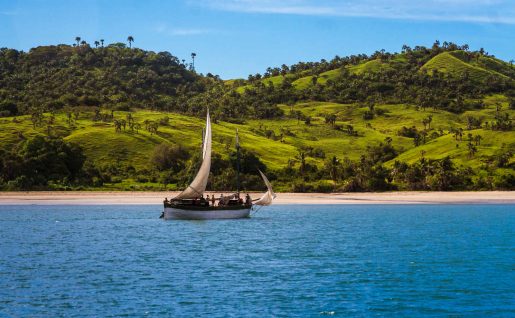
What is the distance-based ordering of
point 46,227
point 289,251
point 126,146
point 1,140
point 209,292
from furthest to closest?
point 126,146 → point 1,140 → point 46,227 → point 289,251 → point 209,292

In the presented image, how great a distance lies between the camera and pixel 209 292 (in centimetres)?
4009

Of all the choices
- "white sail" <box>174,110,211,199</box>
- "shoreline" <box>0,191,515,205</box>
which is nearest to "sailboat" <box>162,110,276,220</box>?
"white sail" <box>174,110,211,199</box>

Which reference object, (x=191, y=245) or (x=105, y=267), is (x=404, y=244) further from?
(x=105, y=267)

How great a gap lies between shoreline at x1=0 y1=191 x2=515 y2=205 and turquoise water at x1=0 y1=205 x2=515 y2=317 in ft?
114

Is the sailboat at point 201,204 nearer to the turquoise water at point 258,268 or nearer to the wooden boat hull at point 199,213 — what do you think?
the wooden boat hull at point 199,213

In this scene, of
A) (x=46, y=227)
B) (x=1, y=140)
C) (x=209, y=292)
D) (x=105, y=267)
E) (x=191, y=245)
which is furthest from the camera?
(x=1, y=140)

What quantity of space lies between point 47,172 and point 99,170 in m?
15.0

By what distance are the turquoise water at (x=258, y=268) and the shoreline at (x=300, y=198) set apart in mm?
34735

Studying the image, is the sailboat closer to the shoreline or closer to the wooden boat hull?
the wooden boat hull

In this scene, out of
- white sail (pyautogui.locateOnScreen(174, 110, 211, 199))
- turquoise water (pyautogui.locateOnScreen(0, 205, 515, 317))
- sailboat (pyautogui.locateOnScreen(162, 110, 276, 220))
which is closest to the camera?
turquoise water (pyautogui.locateOnScreen(0, 205, 515, 317))

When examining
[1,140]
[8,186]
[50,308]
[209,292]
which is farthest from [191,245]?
[1,140]

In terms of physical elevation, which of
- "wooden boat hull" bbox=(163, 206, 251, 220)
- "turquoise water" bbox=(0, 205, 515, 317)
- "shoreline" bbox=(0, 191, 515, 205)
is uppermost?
"shoreline" bbox=(0, 191, 515, 205)

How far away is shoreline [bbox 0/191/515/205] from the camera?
4882 inches

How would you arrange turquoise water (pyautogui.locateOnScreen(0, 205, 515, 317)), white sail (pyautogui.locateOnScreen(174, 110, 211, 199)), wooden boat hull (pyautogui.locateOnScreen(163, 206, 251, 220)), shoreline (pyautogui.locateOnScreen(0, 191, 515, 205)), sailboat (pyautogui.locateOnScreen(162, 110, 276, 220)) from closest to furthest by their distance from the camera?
turquoise water (pyautogui.locateOnScreen(0, 205, 515, 317)) < white sail (pyautogui.locateOnScreen(174, 110, 211, 199)) < sailboat (pyautogui.locateOnScreen(162, 110, 276, 220)) < wooden boat hull (pyautogui.locateOnScreen(163, 206, 251, 220)) < shoreline (pyautogui.locateOnScreen(0, 191, 515, 205))
